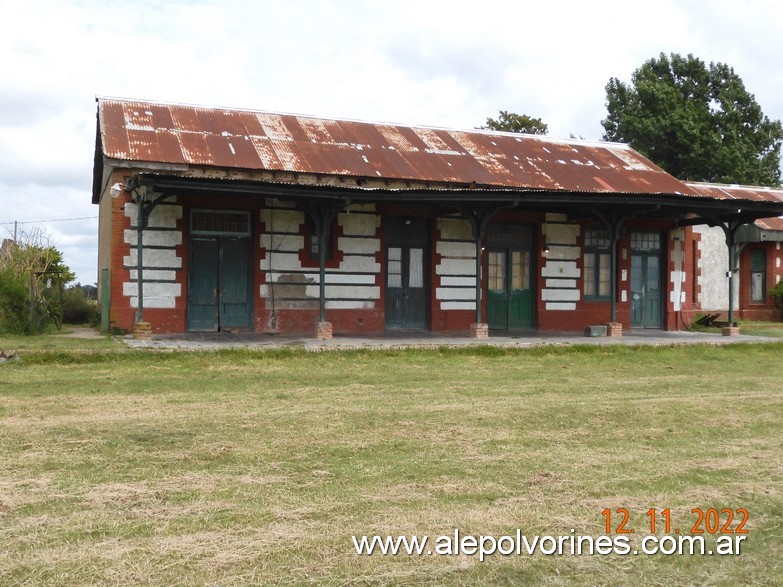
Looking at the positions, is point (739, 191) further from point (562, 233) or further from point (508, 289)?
point (508, 289)

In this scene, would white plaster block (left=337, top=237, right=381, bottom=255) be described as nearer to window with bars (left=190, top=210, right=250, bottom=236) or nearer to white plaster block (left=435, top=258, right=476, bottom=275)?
white plaster block (left=435, top=258, right=476, bottom=275)

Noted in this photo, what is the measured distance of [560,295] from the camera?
60.2 ft

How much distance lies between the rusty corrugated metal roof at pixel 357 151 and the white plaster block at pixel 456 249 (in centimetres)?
134

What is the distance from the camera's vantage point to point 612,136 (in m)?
39.5

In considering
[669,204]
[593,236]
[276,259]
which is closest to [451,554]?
[276,259]

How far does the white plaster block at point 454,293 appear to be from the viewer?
56.9 ft

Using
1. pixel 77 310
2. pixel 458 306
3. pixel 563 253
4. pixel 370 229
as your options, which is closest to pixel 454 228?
pixel 458 306

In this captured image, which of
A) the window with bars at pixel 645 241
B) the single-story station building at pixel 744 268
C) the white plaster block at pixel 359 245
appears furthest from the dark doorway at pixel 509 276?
the single-story station building at pixel 744 268

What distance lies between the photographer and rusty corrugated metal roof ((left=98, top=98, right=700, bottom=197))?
52.9 feet

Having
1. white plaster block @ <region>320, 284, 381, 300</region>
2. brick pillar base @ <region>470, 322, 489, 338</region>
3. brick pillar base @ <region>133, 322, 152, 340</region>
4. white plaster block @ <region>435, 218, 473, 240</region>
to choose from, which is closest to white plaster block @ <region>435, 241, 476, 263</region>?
white plaster block @ <region>435, 218, 473, 240</region>

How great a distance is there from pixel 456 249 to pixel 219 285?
16.8 feet

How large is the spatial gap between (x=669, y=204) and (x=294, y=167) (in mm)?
7614

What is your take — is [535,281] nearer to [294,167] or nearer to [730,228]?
[730,228]

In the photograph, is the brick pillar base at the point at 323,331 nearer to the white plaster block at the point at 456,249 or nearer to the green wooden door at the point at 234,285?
the green wooden door at the point at 234,285
